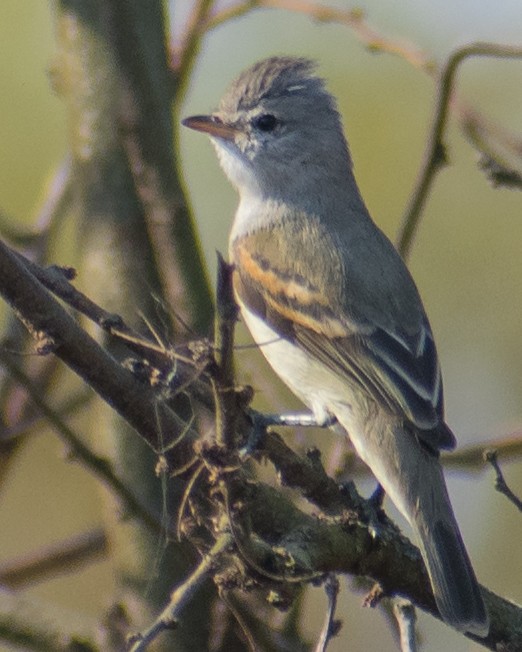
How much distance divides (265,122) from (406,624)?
2.93 meters

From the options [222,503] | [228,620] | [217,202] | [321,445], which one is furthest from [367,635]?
[222,503]

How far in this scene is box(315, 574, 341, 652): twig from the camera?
3059 millimetres

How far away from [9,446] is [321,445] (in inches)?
92.6

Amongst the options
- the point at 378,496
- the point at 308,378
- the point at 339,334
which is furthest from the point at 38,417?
the point at 378,496

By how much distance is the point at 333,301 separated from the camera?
4.59 meters

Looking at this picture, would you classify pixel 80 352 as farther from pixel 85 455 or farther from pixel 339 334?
pixel 339 334

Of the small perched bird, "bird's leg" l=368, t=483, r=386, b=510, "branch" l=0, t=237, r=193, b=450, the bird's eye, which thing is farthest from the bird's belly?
"branch" l=0, t=237, r=193, b=450

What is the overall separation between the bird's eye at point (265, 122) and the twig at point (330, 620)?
2828 mm

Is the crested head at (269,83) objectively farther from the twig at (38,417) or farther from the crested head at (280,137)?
the twig at (38,417)

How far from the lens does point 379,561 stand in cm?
352

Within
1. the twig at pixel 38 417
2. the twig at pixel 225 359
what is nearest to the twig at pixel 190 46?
the twig at pixel 38 417

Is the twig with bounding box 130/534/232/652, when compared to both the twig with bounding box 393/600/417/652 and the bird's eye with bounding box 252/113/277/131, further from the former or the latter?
the bird's eye with bounding box 252/113/277/131

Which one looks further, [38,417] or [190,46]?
[190,46]

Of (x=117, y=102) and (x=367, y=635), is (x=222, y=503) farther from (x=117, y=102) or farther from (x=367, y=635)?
(x=367, y=635)
